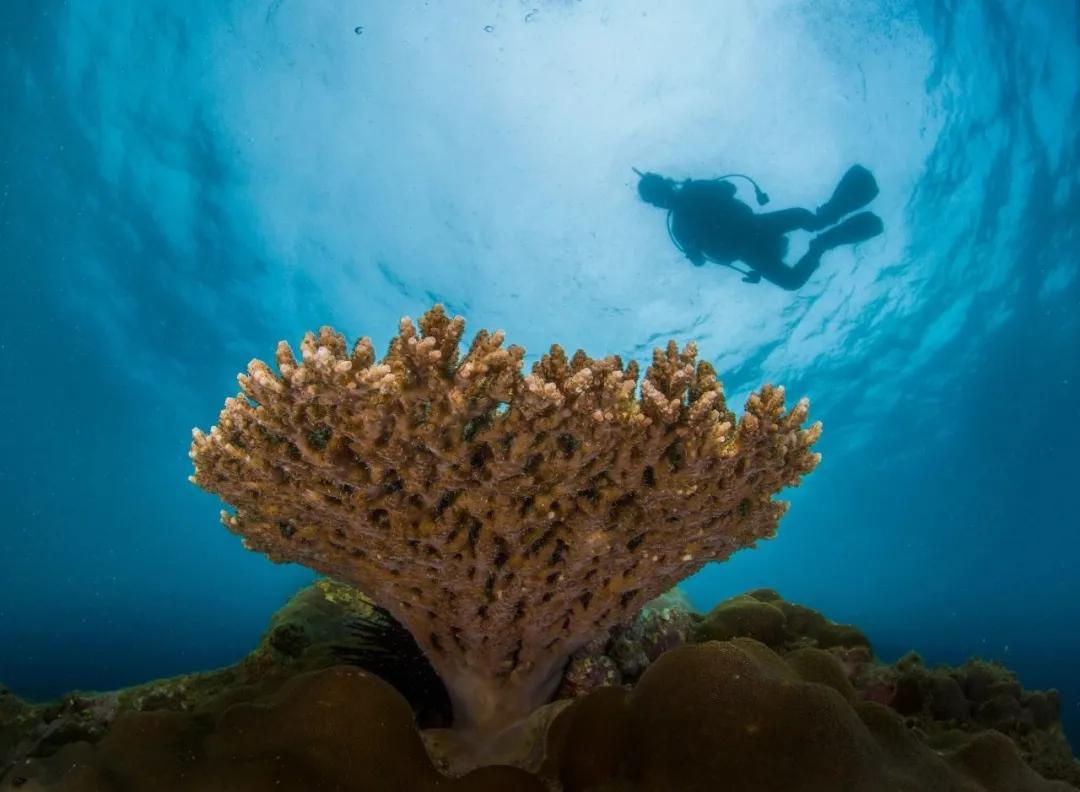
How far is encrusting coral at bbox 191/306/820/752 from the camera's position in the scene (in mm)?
2957

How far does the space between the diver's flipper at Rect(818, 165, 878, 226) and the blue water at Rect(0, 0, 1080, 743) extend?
1051 mm

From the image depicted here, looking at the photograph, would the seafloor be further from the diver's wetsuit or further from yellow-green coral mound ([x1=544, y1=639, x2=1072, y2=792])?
the diver's wetsuit

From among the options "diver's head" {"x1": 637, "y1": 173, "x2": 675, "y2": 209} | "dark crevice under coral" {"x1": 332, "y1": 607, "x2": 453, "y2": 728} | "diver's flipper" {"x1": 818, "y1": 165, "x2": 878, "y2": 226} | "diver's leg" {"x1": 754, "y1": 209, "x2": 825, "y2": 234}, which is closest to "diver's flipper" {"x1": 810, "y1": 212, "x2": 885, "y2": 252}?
"diver's flipper" {"x1": 818, "y1": 165, "x2": 878, "y2": 226}

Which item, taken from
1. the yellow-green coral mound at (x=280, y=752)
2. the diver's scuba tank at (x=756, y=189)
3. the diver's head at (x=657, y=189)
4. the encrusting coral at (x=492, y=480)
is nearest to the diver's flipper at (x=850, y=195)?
the diver's scuba tank at (x=756, y=189)

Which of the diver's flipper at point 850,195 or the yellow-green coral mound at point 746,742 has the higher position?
the diver's flipper at point 850,195

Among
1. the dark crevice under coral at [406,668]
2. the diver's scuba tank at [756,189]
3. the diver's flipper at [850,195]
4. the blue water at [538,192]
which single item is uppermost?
the blue water at [538,192]

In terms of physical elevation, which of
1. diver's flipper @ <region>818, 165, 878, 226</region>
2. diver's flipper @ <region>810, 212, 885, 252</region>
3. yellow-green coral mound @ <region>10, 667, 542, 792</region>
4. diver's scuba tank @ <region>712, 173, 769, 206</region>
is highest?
diver's scuba tank @ <region>712, 173, 769, 206</region>

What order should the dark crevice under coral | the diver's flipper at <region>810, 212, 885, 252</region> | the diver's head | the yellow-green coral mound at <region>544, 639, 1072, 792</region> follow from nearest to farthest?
the yellow-green coral mound at <region>544, 639, 1072, 792</region>, the dark crevice under coral, the diver's head, the diver's flipper at <region>810, 212, 885, 252</region>

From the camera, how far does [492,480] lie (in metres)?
3.15

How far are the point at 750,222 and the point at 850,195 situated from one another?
323 centimetres

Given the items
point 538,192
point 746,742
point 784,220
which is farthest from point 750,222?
point 746,742

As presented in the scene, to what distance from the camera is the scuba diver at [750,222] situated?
17578 millimetres

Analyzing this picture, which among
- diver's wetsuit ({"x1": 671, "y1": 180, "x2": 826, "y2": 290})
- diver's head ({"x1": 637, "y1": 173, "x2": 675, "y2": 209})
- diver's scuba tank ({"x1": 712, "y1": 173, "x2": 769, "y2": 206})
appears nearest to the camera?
diver's wetsuit ({"x1": 671, "y1": 180, "x2": 826, "y2": 290})

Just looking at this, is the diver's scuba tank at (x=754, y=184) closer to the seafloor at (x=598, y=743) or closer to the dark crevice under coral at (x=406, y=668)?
the seafloor at (x=598, y=743)
